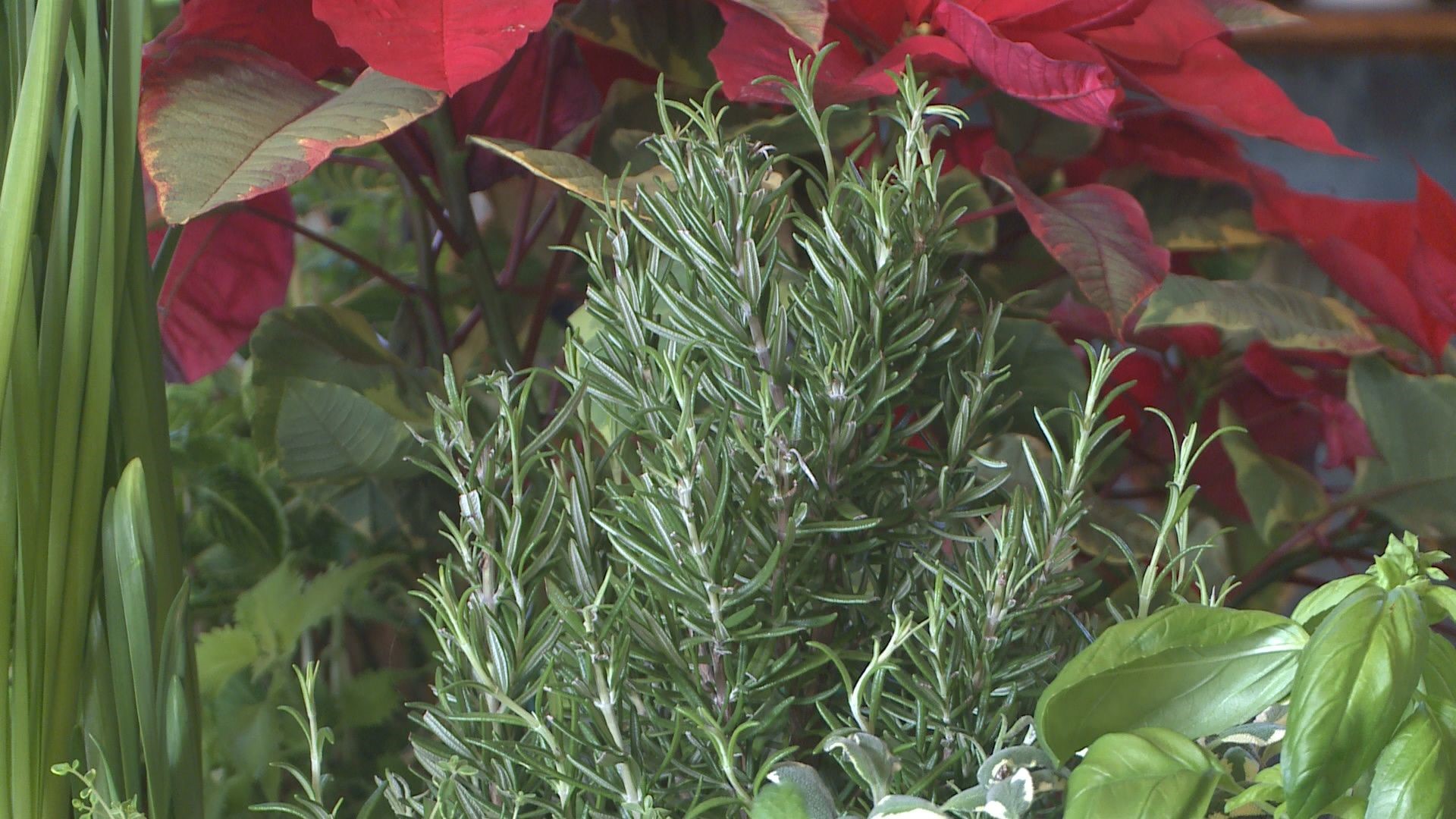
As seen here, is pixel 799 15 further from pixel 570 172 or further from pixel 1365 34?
pixel 1365 34

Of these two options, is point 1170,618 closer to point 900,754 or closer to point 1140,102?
point 900,754

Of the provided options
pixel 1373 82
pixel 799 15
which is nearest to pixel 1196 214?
pixel 799 15

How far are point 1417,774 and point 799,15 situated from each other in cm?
23

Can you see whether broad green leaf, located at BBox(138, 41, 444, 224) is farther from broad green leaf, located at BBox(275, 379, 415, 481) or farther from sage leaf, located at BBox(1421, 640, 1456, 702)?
sage leaf, located at BBox(1421, 640, 1456, 702)

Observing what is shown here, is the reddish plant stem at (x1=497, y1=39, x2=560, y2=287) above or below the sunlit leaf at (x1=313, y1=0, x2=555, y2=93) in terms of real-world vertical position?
below

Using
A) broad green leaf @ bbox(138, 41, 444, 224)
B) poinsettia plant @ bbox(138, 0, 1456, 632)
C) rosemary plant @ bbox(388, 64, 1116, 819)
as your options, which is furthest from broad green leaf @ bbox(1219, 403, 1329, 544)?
broad green leaf @ bbox(138, 41, 444, 224)

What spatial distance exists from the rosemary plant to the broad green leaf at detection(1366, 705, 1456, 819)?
58mm

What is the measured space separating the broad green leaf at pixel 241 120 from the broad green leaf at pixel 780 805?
0.59 feet

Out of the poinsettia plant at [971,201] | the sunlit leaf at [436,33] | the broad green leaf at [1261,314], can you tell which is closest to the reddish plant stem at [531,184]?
the poinsettia plant at [971,201]

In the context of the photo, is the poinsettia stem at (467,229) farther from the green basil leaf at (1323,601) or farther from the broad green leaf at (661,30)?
the green basil leaf at (1323,601)

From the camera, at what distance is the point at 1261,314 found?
36 cm

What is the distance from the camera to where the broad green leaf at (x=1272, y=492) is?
1.35 ft

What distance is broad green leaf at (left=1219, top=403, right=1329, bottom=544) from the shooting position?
0.41 metres

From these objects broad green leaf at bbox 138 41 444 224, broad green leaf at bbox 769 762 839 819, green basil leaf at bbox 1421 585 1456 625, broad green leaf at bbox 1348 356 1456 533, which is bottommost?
broad green leaf at bbox 1348 356 1456 533
